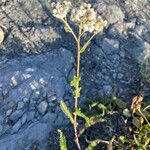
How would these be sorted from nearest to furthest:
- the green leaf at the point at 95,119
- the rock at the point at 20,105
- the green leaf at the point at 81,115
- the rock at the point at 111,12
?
the green leaf at the point at 81,115, the green leaf at the point at 95,119, the rock at the point at 20,105, the rock at the point at 111,12

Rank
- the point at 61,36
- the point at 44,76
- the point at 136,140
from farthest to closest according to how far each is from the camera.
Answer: the point at 61,36 → the point at 44,76 → the point at 136,140

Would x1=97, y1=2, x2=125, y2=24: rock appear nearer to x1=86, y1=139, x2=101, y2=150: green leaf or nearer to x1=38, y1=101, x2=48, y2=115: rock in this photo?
x1=38, y1=101, x2=48, y2=115: rock

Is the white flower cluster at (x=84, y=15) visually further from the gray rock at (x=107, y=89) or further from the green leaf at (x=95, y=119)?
the gray rock at (x=107, y=89)

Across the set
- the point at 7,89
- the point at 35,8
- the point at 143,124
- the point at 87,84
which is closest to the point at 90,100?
the point at 87,84

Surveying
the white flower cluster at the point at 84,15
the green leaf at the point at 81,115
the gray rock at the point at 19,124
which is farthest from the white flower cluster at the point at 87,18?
the gray rock at the point at 19,124

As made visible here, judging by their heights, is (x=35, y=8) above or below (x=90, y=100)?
above

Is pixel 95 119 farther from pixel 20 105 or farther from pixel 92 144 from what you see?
pixel 20 105

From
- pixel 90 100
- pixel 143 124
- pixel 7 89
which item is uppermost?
pixel 7 89

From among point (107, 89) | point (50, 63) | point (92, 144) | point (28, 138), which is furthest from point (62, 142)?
point (50, 63)

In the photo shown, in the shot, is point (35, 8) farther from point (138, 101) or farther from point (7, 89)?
point (138, 101)
